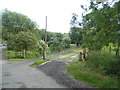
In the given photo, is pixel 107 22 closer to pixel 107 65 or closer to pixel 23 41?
pixel 107 65

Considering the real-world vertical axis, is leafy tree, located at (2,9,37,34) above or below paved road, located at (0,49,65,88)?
above

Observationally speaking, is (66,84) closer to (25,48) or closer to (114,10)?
(114,10)

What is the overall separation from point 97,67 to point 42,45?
14440 millimetres

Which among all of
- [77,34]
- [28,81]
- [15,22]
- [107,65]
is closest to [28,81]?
[28,81]

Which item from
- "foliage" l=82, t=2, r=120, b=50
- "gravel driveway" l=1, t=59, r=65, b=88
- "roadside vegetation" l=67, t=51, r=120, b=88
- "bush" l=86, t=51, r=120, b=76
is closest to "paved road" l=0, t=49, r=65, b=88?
"gravel driveway" l=1, t=59, r=65, b=88

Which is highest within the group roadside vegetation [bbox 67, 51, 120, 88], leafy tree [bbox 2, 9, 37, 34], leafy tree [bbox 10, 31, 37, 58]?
leafy tree [bbox 2, 9, 37, 34]

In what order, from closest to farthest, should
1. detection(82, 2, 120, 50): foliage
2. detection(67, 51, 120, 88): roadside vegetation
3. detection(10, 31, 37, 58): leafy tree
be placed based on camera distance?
detection(82, 2, 120, 50): foliage < detection(67, 51, 120, 88): roadside vegetation < detection(10, 31, 37, 58): leafy tree

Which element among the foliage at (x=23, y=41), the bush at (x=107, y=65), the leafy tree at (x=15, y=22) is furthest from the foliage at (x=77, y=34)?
the leafy tree at (x=15, y=22)

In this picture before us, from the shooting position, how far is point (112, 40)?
5379 millimetres

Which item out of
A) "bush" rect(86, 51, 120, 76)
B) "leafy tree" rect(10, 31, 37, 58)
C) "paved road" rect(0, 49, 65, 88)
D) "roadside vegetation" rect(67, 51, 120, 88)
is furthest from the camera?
"leafy tree" rect(10, 31, 37, 58)

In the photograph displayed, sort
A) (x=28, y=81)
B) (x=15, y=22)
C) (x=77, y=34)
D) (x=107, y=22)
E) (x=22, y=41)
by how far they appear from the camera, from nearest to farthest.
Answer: (x=107, y=22) < (x=28, y=81) < (x=22, y=41) < (x=77, y=34) < (x=15, y=22)

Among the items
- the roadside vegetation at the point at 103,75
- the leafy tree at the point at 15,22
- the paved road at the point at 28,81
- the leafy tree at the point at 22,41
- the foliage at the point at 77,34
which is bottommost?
the paved road at the point at 28,81

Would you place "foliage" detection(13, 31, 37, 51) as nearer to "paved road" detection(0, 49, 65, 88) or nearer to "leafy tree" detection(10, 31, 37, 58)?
"leafy tree" detection(10, 31, 37, 58)

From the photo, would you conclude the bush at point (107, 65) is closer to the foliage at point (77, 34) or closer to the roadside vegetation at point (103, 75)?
the roadside vegetation at point (103, 75)
